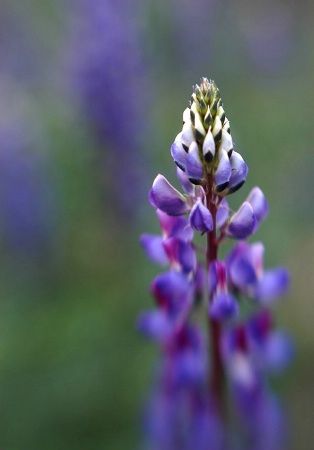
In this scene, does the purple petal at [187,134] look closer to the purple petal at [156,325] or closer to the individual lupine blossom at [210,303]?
the individual lupine blossom at [210,303]

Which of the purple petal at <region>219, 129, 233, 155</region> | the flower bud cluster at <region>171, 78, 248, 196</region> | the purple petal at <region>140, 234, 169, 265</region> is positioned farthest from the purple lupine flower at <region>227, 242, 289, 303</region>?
the purple petal at <region>219, 129, 233, 155</region>

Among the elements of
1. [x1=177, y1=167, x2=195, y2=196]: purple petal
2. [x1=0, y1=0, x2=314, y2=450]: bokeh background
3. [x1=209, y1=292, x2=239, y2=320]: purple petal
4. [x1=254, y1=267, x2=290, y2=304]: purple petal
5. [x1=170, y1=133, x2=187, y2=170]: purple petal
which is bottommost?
[x1=209, y1=292, x2=239, y2=320]: purple petal

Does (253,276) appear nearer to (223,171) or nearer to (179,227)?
(179,227)

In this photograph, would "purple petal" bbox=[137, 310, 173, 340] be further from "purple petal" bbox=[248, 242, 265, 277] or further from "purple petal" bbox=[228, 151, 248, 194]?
"purple petal" bbox=[228, 151, 248, 194]

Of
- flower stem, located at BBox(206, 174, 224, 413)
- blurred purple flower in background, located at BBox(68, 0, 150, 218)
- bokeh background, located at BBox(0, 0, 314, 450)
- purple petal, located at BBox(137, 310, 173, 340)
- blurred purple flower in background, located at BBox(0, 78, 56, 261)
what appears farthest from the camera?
blurred purple flower in background, located at BBox(0, 78, 56, 261)

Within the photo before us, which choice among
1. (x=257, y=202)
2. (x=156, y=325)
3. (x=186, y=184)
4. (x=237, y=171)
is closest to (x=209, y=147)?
(x=237, y=171)

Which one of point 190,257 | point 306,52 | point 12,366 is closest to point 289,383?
point 12,366

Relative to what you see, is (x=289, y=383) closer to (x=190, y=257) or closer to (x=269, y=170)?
(x=269, y=170)
